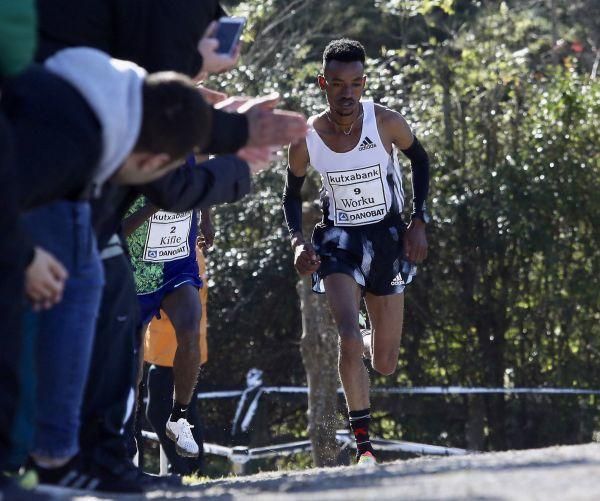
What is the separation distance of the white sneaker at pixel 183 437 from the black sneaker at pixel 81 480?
257cm

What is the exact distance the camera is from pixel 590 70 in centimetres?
1595

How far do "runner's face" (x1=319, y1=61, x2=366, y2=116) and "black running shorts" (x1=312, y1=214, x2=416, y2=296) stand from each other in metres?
0.68

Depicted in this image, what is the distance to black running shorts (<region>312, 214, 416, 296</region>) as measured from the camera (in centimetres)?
795

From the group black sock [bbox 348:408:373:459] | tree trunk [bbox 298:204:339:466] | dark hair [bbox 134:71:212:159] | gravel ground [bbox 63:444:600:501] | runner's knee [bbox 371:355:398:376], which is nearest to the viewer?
gravel ground [bbox 63:444:600:501]

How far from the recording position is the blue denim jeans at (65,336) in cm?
480

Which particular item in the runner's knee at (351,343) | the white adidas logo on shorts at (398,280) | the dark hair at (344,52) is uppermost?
the dark hair at (344,52)

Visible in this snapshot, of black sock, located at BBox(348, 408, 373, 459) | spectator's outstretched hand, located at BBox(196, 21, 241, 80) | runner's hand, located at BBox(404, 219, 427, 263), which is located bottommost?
black sock, located at BBox(348, 408, 373, 459)

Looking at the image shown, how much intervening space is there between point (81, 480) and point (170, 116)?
55.4 inches

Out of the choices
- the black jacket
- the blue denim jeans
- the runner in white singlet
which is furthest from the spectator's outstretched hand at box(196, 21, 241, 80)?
the runner in white singlet

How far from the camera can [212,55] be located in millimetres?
5766

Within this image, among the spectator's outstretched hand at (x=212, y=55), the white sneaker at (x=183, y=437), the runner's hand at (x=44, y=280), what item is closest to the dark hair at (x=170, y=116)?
the runner's hand at (x=44, y=280)

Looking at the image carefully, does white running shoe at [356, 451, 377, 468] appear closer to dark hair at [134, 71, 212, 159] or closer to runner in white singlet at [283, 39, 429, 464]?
runner in white singlet at [283, 39, 429, 464]

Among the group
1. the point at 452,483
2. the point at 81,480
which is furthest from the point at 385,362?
the point at 452,483

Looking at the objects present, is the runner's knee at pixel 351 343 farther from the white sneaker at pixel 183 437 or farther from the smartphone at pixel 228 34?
the smartphone at pixel 228 34
